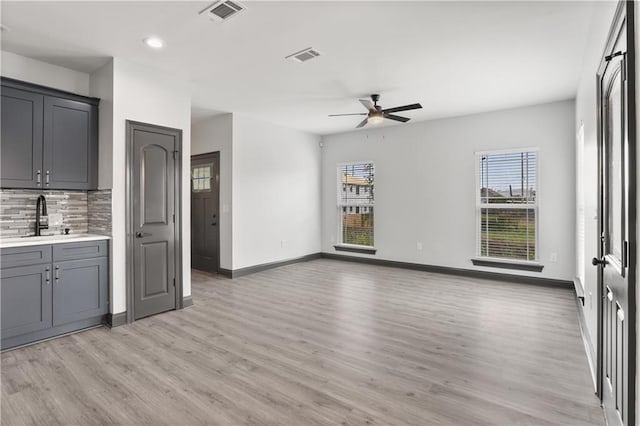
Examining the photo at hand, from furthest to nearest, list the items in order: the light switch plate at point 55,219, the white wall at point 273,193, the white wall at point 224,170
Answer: the white wall at point 273,193
the white wall at point 224,170
the light switch plate at point 55,219

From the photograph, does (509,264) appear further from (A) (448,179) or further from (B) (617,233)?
(B) (617,233)

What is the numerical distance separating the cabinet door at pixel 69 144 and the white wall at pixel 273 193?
7.84 feet

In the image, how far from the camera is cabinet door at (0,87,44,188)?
3.23 m

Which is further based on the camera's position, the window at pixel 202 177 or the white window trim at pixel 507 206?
the window at pixel 202 177

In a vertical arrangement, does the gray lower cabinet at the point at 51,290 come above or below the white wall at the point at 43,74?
below

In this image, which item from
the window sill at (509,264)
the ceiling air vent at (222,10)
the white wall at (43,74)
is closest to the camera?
the ceiling air vent at (222,10)

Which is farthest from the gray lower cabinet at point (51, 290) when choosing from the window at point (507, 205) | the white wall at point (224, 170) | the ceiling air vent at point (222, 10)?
the window at point (507, 205)

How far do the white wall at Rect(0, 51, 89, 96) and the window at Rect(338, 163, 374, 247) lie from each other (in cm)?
495

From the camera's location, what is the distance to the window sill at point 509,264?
538 cm

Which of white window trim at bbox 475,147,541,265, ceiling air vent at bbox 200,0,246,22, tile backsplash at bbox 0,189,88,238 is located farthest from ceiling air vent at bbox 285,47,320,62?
white window trim at bbox 475,147,541,265

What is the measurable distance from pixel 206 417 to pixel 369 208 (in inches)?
221

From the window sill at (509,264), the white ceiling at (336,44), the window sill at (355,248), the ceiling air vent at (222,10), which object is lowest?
the window sill at (509,264)

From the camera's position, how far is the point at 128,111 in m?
3.74

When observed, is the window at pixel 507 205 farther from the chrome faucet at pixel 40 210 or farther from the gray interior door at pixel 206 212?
the chrome faucet at pixel 40 210
